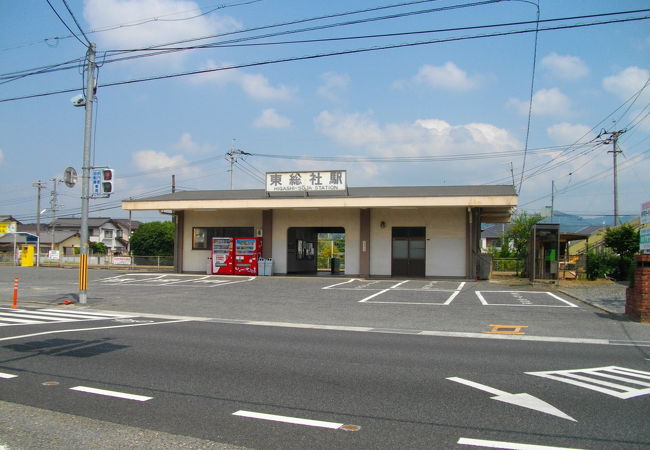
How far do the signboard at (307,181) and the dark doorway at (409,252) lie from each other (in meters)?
4.18

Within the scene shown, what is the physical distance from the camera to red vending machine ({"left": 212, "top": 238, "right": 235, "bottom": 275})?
3167 cm

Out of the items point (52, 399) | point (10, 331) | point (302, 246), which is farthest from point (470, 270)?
point (52, 399)

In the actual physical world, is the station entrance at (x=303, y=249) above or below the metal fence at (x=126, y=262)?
above

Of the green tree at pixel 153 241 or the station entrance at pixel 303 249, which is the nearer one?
the station entrance at pixel 303 249

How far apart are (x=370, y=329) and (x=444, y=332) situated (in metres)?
1.78

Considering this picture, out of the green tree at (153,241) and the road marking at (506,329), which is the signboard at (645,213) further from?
the green tree at (153,241)

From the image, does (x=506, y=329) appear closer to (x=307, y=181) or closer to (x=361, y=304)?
(x=361, y=304)

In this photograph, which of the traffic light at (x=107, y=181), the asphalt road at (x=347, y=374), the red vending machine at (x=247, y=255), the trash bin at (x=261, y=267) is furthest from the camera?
the red vending machine at (x=247, y=255)

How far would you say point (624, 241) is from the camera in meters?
28.4

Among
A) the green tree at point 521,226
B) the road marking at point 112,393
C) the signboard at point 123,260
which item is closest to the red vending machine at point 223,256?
the signboard at point 123,260

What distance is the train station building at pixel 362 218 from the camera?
28.3 m

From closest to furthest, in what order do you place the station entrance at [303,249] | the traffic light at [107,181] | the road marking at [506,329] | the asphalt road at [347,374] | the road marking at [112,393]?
1. the asphalt road at [347,374]
2. the road marking at [112,393]
3. the road marking at [506,329]
4. the traffic light at [107,181]
5. the station entrance at [303,249]

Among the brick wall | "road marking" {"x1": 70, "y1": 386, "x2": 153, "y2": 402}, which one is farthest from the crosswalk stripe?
the brick wall

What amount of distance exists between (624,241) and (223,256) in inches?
867
